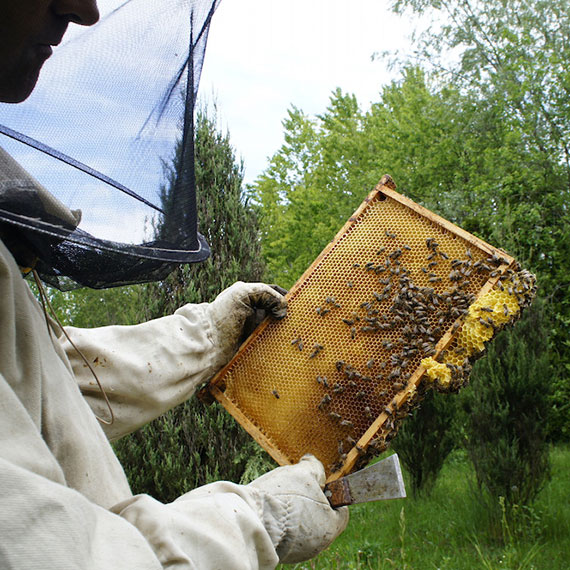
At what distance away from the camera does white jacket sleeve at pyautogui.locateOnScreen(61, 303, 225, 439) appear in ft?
7.40

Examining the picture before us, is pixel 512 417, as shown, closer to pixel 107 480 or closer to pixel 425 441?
pixel 425 441

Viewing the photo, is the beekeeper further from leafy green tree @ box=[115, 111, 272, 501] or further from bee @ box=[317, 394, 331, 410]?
leafy green tree @ box=[115, 111, 272, 501]

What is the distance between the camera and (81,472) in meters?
1.55

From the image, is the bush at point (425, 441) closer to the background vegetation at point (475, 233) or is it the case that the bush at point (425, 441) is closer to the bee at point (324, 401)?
the background vegetation at point (475, 233)

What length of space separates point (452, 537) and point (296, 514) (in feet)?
17.5

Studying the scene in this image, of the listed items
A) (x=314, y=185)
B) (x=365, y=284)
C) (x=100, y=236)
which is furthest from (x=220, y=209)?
(x=314, y=185)

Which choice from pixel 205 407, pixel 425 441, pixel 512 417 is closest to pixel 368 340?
pixel 205 407

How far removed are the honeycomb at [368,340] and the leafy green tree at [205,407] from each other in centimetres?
244

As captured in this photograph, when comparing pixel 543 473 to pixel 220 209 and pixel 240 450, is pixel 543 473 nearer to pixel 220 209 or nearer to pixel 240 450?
pixel 240 450

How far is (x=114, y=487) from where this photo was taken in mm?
1645

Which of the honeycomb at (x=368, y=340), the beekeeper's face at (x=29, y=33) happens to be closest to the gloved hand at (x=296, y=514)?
the honeycomb at (x=368, y=340)

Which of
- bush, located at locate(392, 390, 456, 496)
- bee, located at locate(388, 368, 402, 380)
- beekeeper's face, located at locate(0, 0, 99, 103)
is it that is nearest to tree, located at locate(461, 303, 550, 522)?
bush, located at locate(392, 390, 456, 496)

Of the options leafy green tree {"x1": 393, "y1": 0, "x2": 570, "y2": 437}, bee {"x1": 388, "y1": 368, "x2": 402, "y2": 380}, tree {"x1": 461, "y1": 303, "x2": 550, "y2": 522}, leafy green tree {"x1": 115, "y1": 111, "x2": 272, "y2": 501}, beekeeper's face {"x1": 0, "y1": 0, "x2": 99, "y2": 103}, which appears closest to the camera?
beekeeper's face {"x1": 0, "y1": 0, "x2": 99, "y2": 103}

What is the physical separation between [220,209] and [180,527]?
4453 millimetres
